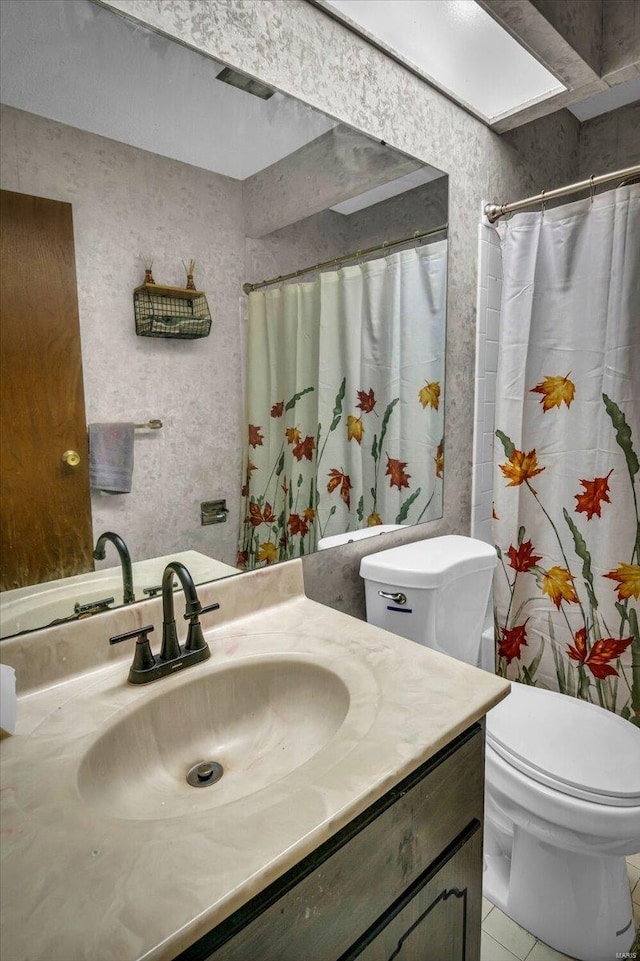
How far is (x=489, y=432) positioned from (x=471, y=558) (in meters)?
0.63

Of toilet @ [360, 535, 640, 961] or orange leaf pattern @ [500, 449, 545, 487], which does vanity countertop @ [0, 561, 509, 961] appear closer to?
toilet @ [360, 535, 640, 961]

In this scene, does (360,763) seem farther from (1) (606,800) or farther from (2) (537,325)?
(2) (537,325)

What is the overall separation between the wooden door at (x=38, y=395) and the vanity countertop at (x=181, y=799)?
150 mm

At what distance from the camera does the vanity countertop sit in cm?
45

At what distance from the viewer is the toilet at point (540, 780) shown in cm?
107

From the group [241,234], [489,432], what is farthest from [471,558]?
[241,234]

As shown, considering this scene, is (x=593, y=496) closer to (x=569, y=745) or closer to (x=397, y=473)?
(x=397, y=473)

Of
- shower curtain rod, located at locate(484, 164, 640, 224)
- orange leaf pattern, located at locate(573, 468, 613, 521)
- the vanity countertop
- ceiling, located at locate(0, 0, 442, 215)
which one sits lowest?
the vanity countertop

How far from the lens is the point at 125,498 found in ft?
3.05

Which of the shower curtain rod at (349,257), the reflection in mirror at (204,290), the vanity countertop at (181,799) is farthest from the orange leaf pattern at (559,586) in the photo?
the shower curtain rod at (349,257)

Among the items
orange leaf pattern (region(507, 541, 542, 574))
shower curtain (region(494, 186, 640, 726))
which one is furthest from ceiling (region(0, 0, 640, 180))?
orange leaf pattern (region(507, 541, 542, 574))

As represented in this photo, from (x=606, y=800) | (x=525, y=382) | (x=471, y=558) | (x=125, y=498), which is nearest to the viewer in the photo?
(x=125, y=498)

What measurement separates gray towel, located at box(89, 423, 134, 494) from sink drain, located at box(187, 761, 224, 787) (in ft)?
1.58

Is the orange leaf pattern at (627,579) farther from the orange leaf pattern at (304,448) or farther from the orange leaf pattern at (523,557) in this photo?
the orange leaf pattern at (304,448)
